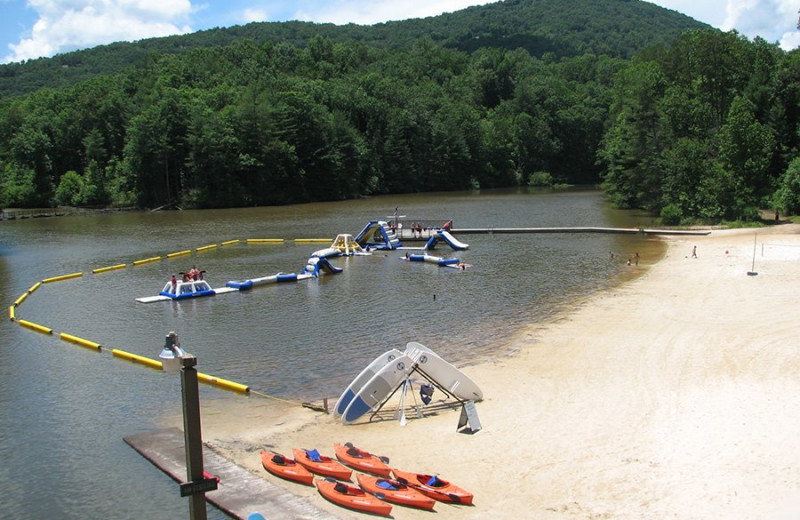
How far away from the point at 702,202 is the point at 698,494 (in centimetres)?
5077

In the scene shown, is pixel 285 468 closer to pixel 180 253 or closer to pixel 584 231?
pixel 180 253

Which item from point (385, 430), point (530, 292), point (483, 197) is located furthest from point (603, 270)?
point (483, 197)

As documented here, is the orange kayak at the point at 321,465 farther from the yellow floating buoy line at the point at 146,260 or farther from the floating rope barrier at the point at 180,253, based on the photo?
the floating rope barrier at the point at 180,253

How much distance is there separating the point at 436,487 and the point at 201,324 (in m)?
19.4

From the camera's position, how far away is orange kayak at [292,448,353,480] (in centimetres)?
1496

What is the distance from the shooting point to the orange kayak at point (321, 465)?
1496 centimetres

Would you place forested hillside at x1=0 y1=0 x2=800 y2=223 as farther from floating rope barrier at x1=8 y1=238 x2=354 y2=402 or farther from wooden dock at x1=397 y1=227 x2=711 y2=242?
floating rope barrier at x1=8 y1=238 x2=354 y2=402

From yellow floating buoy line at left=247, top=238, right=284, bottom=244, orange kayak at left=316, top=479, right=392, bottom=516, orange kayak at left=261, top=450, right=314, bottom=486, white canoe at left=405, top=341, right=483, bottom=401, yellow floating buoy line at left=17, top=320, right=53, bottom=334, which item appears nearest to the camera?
orange kayak at left=316, top=479, right=392, bottom=516

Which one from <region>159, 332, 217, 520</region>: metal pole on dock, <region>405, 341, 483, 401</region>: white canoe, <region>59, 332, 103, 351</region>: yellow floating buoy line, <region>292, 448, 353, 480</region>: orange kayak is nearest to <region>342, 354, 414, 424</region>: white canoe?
<region>405, 341, 483, 401</region>: white canoe

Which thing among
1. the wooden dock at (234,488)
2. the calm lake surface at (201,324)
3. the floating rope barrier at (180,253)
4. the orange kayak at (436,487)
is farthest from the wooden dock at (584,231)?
the orange kayak at (436,487)

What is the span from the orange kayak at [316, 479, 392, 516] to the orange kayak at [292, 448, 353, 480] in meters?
0.35

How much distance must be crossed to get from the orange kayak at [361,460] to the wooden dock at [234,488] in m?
1.57

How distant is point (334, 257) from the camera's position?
49812 millimetres

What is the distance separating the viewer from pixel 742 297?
1201 inches
